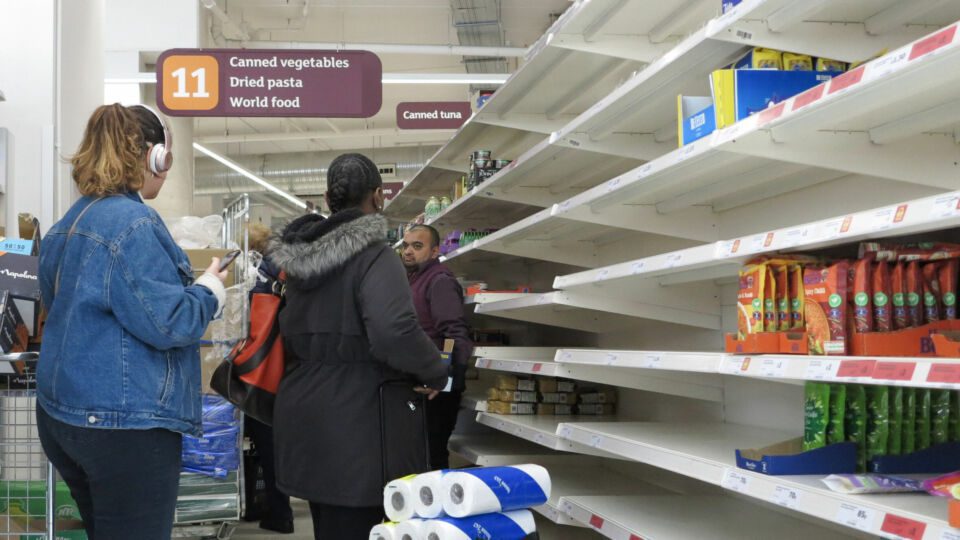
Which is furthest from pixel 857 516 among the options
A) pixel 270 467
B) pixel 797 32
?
pixel 270 467

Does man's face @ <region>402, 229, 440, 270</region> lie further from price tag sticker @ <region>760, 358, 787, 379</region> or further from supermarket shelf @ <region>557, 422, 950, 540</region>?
price tag sticker @ <region>760, 358, 787, 379</region>

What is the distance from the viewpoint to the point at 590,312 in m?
4.64

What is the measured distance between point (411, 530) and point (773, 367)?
1.00 m

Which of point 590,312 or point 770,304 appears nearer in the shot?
point 770,304

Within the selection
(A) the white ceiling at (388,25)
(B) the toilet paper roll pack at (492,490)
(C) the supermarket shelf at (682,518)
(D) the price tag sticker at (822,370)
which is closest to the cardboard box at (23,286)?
(B) the toilet paper roll pack at (492,490)

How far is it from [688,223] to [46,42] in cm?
315

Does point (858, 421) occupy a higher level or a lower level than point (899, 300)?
lower

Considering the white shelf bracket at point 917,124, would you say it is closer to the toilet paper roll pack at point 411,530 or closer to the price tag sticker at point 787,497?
the price tag sticker at point 787,497

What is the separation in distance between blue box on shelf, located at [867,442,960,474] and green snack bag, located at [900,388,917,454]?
6 cm

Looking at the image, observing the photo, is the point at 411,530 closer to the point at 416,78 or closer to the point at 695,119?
the point at 695,119

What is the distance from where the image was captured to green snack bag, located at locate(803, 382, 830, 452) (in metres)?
2.27

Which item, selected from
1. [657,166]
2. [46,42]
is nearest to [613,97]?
[657,166]

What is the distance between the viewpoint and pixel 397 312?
303 centimetres

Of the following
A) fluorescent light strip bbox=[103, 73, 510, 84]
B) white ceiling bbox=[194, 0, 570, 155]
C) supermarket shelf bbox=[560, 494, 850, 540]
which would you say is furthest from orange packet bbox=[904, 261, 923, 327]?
white ceiling bbox=[194, 0, 570, 155]
